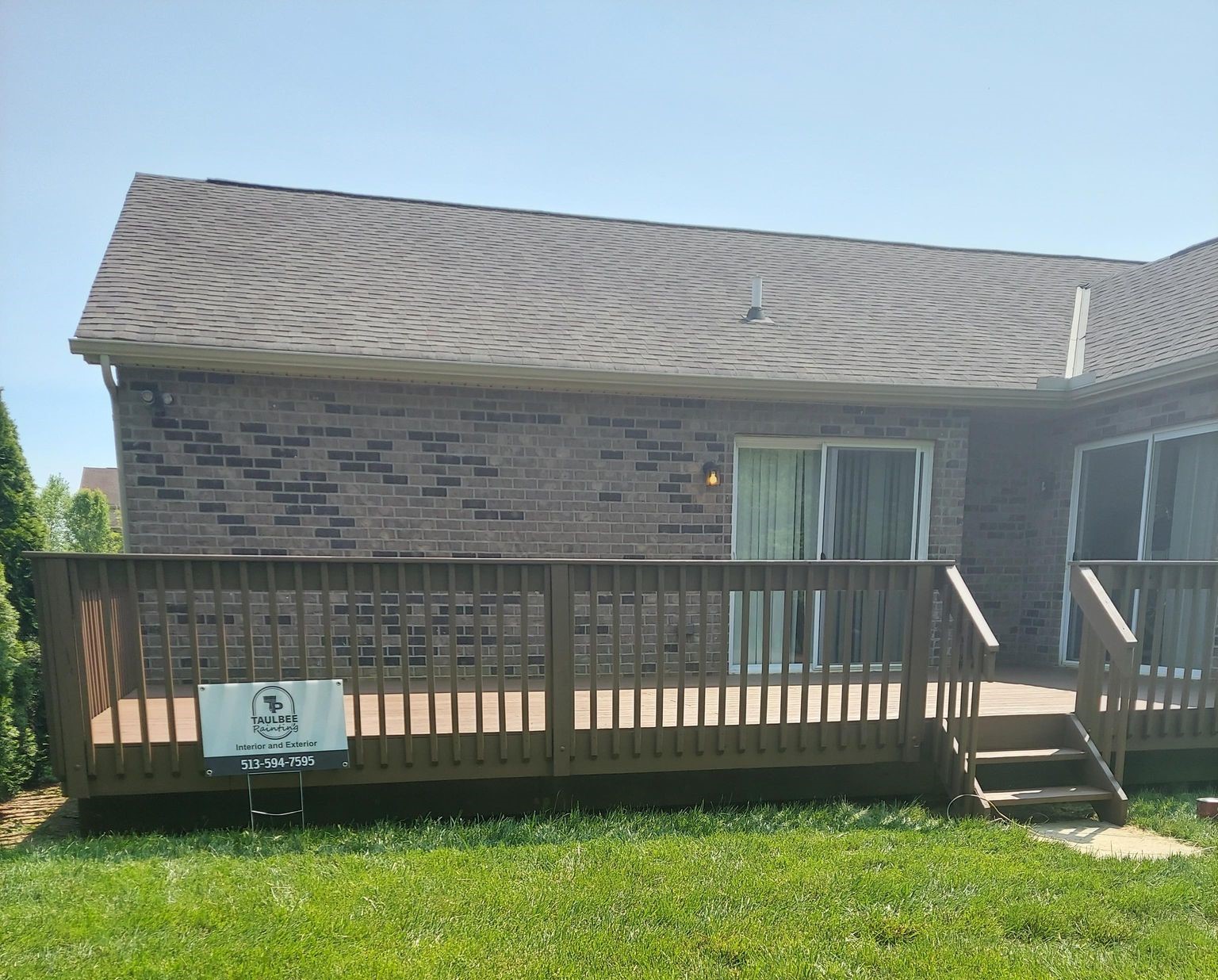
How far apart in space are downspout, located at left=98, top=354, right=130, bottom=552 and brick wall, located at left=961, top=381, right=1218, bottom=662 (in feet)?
24.0

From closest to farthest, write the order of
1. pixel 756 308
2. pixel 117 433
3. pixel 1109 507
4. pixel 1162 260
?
pixel 117 433
pixel 1109 507
pixel 756 308
pixel 1162 260

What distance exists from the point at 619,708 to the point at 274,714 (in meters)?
1.83

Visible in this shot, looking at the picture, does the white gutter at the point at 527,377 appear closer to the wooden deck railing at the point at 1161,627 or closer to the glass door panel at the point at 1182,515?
the glass door panel at the point at 1182,515

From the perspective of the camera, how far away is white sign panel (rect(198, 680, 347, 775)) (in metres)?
3.25

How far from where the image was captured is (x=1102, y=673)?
3.89 m

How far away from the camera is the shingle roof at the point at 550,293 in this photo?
17.1 feet

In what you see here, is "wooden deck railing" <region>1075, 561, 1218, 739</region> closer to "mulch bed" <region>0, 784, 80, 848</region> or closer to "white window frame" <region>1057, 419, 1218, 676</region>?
"white window frame" <region>1057, 419, 1218, 676</region>

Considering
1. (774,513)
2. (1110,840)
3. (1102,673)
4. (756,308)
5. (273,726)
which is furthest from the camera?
(756,308)

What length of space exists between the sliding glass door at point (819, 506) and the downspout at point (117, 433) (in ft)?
15.5

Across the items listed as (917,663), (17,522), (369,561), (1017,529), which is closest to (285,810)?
(369,561)

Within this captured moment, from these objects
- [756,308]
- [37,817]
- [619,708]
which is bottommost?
[37,817]

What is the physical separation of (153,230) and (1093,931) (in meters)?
8.30

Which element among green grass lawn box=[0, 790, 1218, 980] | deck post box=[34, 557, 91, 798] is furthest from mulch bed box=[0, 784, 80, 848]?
deck post box=[34, 557, 91, 798]

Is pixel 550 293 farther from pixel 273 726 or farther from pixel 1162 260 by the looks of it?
pixel 1162 260
